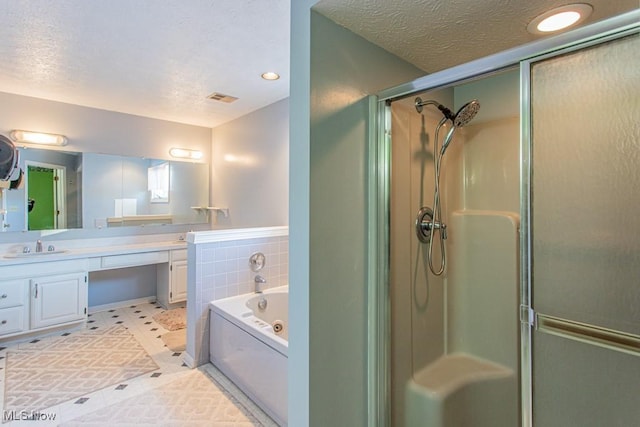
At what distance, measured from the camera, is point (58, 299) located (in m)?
3.00

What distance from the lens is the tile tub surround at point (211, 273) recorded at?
8.13 feet

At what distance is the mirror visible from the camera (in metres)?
3.16

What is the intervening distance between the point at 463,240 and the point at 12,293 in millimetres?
3767

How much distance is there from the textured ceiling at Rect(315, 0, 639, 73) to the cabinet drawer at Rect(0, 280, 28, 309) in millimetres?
3402

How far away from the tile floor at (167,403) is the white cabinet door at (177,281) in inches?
45.4

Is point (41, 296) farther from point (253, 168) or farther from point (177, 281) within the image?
point (253, 168)

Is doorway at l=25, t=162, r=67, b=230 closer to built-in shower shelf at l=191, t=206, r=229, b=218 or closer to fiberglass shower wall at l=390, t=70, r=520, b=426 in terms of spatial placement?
built-in shower shelf at l=191, t=206, r=229, b=218

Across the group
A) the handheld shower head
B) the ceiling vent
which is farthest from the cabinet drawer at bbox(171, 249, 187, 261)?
the handheld shower head

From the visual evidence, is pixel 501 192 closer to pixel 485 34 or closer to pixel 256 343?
pixel 485 34

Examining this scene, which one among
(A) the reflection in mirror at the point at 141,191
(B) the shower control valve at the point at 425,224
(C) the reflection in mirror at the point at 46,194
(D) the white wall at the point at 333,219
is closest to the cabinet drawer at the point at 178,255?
(A) the reflection in mirror at the point at 141,191

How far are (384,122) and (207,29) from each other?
124cm

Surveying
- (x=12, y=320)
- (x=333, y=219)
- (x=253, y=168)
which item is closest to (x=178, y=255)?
(x=253, y=168)

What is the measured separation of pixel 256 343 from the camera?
2.03m

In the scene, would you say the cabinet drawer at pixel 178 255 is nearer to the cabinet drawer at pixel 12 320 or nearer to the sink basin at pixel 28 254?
the sink basin at pixel 28 254
